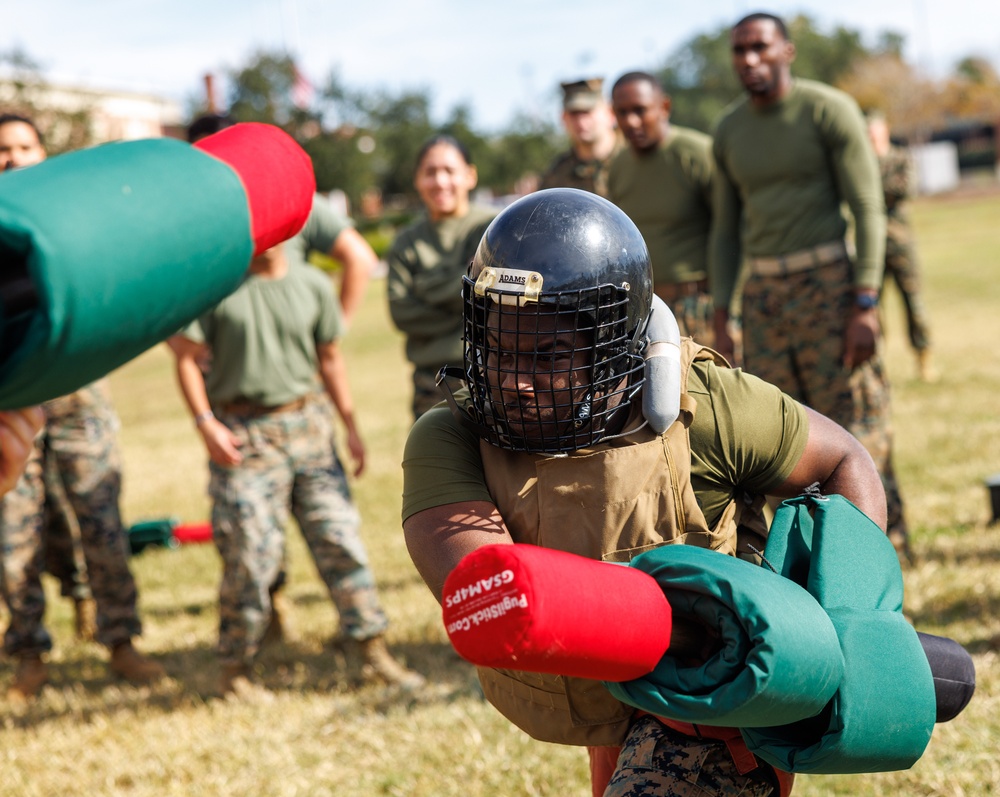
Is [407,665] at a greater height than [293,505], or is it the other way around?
[293,505]

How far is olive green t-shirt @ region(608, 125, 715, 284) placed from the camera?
6336 mm

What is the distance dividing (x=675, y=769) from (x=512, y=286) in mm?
986

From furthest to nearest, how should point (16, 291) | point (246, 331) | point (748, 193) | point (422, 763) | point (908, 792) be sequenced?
point (748, 193) → point (246, 331) → point (422, 763) → point (908, 792) → point (16, 291)

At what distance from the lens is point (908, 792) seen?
371cm

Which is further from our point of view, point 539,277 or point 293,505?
point 293,505

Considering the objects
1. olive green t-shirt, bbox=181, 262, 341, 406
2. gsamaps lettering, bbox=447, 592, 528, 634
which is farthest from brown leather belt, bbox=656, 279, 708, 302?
gsamaps lettering, bbox=447, 592, 528, 634

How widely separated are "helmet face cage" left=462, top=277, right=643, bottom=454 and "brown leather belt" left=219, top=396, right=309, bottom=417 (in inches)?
128

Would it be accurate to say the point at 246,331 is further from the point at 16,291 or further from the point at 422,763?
the point at 16,291

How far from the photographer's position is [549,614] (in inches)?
64.7

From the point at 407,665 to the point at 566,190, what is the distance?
3.65 meters

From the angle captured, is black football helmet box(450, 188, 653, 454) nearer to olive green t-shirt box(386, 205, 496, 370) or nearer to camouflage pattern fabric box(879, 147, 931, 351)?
olive green t-shirt box(386, 205, 496, 370)

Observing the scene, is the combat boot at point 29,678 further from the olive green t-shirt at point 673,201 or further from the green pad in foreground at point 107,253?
the green pad in foreground at point 107,253

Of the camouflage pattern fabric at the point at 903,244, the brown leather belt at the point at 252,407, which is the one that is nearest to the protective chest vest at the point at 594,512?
the brown leather belt at the point at 252,407

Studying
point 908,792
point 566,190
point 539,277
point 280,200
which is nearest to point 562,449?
point 539,277
